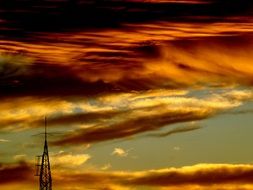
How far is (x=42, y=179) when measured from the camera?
124 meters

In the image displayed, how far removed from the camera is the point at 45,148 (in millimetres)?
120125

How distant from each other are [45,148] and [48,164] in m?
3.10

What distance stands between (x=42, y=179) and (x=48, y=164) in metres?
2.94

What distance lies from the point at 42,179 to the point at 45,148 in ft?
19.4

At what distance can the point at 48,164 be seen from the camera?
→ 122 meters
